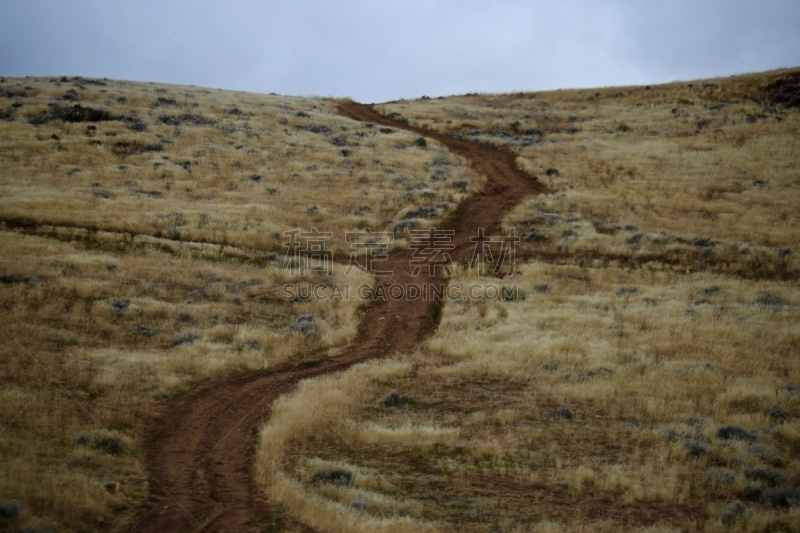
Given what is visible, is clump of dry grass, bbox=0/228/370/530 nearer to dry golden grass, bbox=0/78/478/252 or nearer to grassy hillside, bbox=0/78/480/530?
grassy hillside, bbox=0/78/480/530

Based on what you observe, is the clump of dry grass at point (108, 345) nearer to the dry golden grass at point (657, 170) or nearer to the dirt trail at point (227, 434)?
the dirt trail at point (227, 434)

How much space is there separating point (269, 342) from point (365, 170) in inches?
967

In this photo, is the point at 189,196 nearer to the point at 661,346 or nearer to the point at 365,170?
the point at 365,170

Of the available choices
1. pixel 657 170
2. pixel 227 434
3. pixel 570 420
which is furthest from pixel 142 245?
A: pixel 657 170

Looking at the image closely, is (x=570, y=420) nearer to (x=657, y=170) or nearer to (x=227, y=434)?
(x=227, y=434)

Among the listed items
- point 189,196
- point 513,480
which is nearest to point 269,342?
point 513,480

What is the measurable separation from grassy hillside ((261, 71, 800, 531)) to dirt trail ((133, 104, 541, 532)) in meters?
0.67

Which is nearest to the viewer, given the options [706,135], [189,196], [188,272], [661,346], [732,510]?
[732,510]

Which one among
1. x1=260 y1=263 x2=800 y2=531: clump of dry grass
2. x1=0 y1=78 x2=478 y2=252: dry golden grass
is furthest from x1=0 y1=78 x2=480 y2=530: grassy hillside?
x1=260 y1=263 x2=800 y2=531: clump of dry grass

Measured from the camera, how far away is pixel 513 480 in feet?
36.6

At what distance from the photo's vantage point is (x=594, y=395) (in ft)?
49.9

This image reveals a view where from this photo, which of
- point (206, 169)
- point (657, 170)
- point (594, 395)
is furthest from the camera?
point (657, 170)

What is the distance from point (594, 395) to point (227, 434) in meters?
9.47

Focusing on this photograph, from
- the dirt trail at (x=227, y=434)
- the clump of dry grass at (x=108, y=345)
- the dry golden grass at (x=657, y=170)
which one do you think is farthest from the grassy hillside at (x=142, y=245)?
the dry golden grass at (x=657, y=170)
